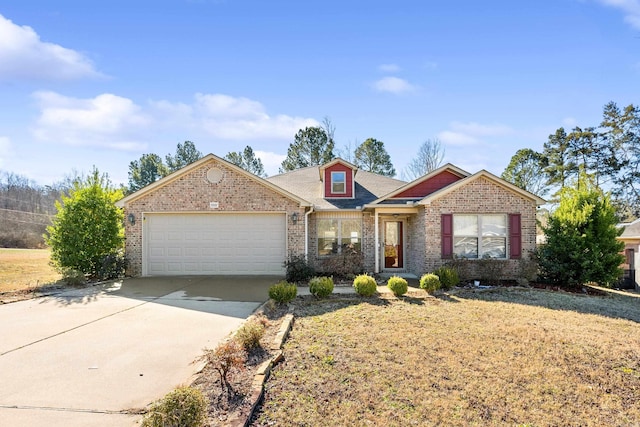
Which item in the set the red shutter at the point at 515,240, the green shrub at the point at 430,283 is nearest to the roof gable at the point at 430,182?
the red shutter at the point at 515,240

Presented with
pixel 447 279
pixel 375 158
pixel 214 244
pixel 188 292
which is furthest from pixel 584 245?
pixel 375 158

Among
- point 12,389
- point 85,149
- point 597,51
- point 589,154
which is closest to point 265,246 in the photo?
point 12,389

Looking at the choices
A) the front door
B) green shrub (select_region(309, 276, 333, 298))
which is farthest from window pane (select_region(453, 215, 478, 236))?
green shrub (select_region(309, 276, 333, 298))

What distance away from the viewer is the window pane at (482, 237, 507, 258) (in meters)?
12.5

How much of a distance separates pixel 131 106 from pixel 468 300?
1620 cm

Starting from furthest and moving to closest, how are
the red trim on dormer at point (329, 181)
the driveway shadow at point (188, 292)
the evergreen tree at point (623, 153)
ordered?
the evergreen tree at point (623, 153) → the red trim on dormer at point (329, 181) → the driveway shadow at point (188, 292)

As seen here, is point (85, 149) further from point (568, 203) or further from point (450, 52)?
point (568, 203)

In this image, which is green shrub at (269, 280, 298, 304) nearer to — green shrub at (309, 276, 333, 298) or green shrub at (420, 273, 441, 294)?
green shrub at (309, 276, 333, 298)

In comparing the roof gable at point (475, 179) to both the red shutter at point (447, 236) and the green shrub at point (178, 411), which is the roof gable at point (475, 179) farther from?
the green shrub at point (178, 411)

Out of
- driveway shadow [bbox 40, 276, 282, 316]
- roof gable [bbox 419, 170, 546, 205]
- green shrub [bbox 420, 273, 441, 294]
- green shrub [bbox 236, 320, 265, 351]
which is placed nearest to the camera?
green shrub [bbox 236, 320, 265, 351]

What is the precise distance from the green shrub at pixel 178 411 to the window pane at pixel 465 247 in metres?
11.1

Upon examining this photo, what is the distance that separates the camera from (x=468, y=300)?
9422 millimetres

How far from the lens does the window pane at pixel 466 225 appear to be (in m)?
12.5

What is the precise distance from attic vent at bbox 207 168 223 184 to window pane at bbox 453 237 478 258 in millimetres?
8777
